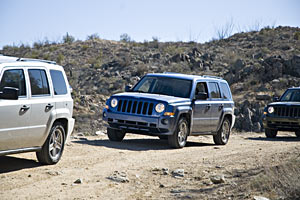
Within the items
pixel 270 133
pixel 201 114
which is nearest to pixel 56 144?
pixel 201 114

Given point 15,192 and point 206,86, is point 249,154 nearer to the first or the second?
point 206,86

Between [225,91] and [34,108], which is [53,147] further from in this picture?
[225,91]

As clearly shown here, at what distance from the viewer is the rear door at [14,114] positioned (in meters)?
8.36

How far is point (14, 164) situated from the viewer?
979cm

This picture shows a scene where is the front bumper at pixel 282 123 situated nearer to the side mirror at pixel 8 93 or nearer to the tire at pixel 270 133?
the tire at pixel 270 133

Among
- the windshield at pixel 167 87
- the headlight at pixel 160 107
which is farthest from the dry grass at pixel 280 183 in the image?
the windshield at pixel 167 87

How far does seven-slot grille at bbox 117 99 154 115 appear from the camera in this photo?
13.4 meters

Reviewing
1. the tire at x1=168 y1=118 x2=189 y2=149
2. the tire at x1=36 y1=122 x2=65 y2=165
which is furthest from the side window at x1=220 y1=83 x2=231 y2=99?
the tire at x1=36 y1=122 x2=65 y2=165

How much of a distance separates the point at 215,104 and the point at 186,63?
25.7 m

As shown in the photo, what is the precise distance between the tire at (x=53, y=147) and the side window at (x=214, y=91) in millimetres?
6016

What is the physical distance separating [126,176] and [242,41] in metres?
44.1

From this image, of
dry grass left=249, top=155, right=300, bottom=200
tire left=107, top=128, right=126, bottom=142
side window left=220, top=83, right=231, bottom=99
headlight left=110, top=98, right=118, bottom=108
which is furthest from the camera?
side window left=220, top=83, right=231, bottom=99

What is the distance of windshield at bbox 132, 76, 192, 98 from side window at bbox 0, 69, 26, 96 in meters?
5.84

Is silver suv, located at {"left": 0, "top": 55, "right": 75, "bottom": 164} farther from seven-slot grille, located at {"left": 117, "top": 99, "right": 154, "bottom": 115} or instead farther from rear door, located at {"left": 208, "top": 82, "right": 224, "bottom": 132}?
rear door, located at {"left": 208, "top": 82, "right": 224, "bottom": 132}
